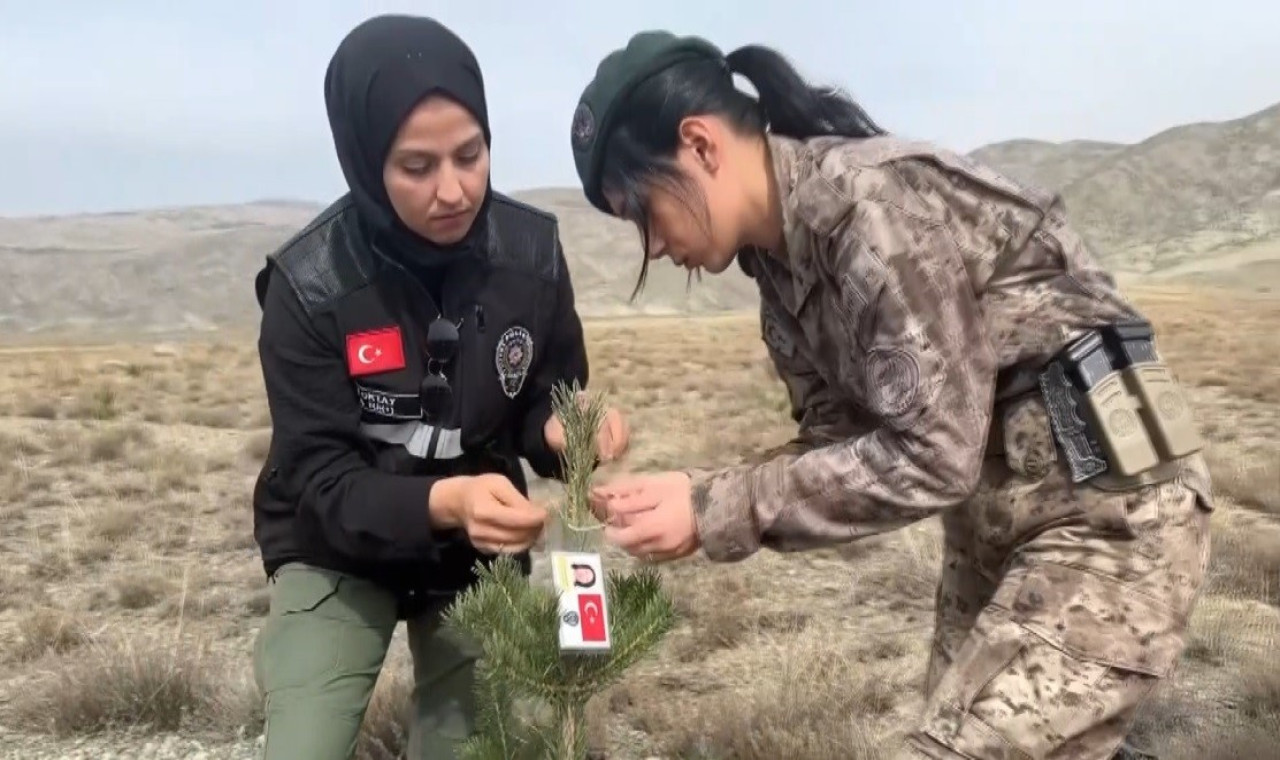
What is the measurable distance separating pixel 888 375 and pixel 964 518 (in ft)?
2.19

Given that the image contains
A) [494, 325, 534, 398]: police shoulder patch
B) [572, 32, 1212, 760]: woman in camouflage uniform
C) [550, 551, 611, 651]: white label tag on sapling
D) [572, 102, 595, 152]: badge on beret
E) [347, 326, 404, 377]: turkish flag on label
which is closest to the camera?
[550, 551, 611, 651]: white label tag on sapling

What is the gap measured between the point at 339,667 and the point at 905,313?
153 cm

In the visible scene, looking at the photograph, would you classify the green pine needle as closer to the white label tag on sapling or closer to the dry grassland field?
the white label tag on sapling

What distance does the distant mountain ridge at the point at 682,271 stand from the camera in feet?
276

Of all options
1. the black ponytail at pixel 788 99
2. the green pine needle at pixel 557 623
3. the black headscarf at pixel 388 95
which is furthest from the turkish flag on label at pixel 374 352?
the black ponytail at pixel 788 99

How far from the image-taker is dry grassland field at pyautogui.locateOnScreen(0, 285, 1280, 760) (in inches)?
158

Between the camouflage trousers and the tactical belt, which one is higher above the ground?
the tactical belt

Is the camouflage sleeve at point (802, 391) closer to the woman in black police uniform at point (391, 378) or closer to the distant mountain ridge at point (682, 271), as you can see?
the woman in black police uniform at point (391, 378)

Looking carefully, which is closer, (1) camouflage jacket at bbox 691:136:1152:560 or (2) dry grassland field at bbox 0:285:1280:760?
(1) camouflage jacket at bbox 691:136:1152:560

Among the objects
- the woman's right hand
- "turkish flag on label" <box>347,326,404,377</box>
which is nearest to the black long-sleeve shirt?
"turkish flag on label" <box>347,326,404,377</box>

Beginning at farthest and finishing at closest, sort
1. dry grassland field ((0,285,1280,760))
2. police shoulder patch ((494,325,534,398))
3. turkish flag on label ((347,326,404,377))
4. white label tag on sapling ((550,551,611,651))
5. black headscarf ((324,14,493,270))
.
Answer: dry grassland field ((0,285,1280,760)) → police shoulder patch ((494,325,534,398)) → turkish flag on label ((347,326,404,377)) → black headscarf ((324,14,493,270)) → white label tag on sapling ((550,551,611,651))

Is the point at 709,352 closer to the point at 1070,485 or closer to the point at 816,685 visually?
the point at 816,685

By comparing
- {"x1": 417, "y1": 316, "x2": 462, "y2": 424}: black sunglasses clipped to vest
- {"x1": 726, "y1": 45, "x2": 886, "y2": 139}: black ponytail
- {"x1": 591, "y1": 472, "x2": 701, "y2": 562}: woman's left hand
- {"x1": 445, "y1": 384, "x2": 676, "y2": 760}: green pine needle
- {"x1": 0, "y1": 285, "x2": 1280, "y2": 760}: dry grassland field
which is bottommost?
{"x1": 0, "y1": 285, "x2": 1280, "y2": 760}: dry grassland field

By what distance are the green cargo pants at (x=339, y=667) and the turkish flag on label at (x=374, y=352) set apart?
532 millimetres
